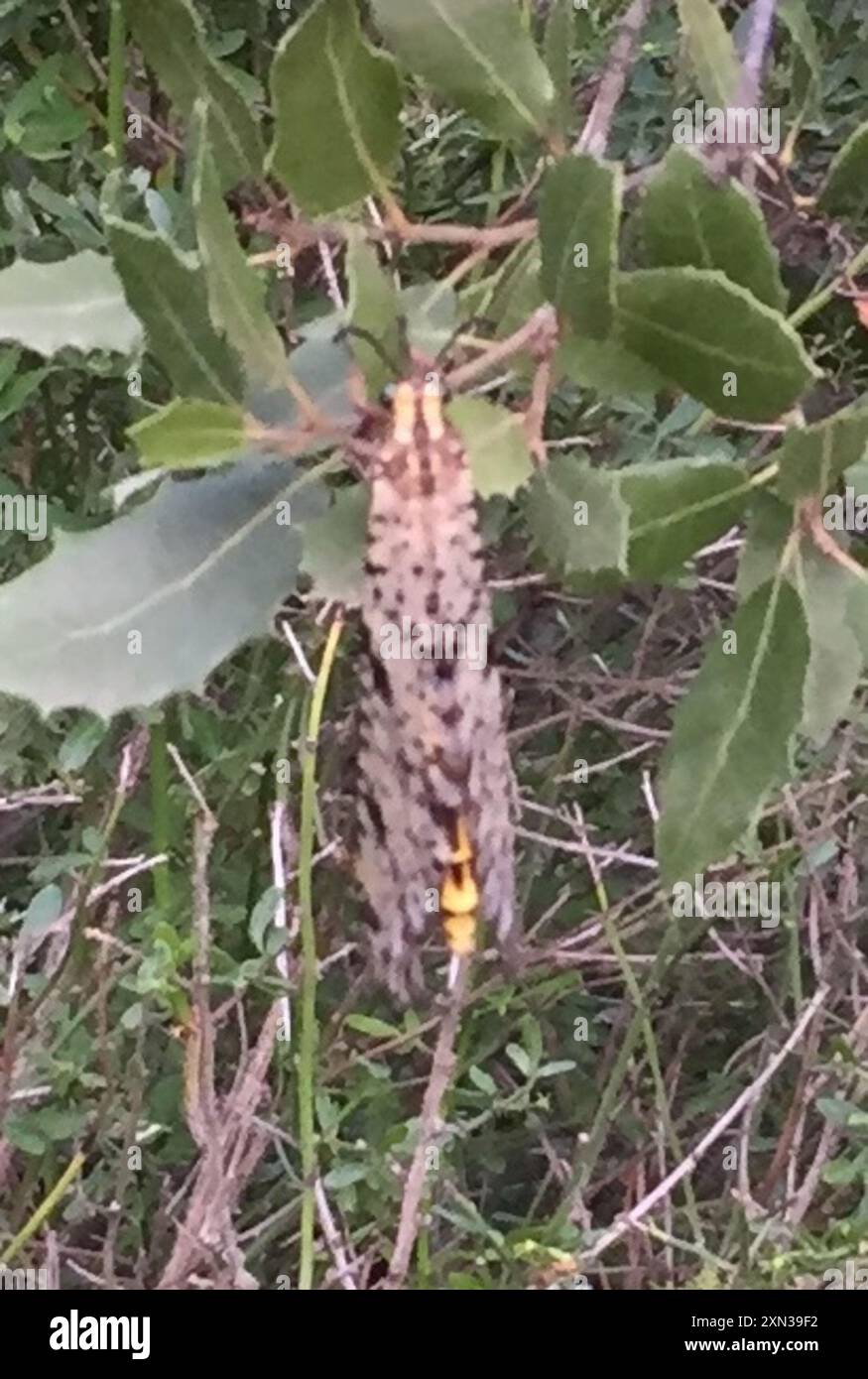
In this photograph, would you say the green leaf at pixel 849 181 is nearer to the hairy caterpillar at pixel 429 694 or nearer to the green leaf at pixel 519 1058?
the hairy caterpillar at pixel 429 694

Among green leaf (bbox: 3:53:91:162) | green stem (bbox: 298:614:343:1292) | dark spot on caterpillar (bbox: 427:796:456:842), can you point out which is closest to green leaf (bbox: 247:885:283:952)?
green stem (bbox: 298:614:343:1292)

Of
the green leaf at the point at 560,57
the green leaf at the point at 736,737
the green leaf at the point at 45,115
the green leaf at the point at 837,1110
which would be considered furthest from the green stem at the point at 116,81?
the green leaf at the point at 837,1110

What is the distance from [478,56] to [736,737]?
0.17 meters

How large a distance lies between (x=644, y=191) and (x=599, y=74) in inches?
5.7

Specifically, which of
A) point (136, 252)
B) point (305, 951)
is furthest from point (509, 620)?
point (136, 252)

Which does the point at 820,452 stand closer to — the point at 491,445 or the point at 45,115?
the point at 491,445

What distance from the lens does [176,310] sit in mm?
277

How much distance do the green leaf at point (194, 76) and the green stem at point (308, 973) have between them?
0.12m

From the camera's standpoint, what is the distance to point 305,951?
0.43 m

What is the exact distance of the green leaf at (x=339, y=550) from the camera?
12.0 inches

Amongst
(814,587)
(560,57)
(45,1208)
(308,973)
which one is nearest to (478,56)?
(560,57)

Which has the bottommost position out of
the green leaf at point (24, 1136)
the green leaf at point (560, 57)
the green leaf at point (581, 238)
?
the green leaf at point (24, 1136)
